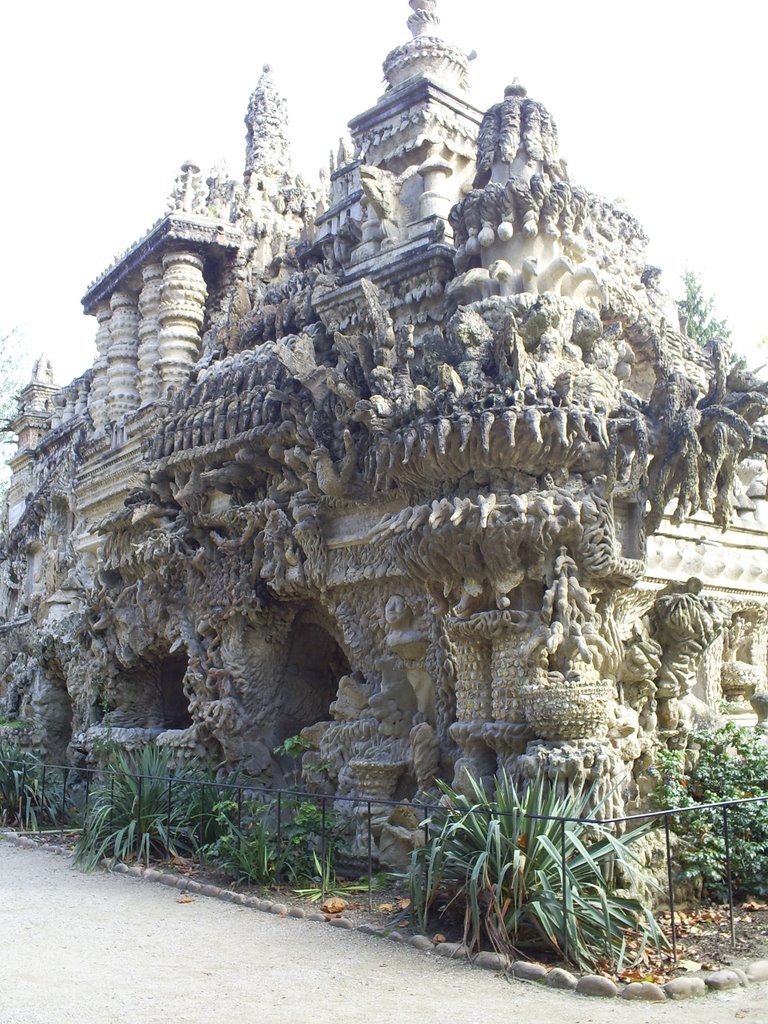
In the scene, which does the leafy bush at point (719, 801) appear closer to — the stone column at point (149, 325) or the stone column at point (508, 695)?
the stone column at point (508, 695)

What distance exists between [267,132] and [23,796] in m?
15.4

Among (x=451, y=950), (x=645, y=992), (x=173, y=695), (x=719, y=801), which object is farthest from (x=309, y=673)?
(x=645, y=992)

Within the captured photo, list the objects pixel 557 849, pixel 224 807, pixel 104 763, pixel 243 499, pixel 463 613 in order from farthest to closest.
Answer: pixel 104 763 → pixel 243 499 → pixel 224 807 → pixel 463 613 → pixel 557 849

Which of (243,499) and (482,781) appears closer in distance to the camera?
(482,781)

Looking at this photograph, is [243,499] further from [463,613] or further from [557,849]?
[557,849]

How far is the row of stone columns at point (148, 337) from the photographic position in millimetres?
15273

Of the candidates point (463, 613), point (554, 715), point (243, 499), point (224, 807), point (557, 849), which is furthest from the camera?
point (243, 499)

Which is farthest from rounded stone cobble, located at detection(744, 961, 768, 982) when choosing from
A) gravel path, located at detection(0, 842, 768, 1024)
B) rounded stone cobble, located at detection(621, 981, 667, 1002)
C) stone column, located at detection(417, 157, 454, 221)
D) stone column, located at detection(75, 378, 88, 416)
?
Answer: stone column, located at detection(75, 378, 88, 416)

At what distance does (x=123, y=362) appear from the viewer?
1683 cm

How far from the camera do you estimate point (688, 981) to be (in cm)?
545

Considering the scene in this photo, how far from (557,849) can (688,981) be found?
99 cm

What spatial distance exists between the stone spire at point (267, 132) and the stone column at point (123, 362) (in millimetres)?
4954

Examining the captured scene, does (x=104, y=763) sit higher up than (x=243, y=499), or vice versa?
(x=243, y=499)

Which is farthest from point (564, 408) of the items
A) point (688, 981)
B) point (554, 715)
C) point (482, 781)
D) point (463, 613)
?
point (688, 981)
